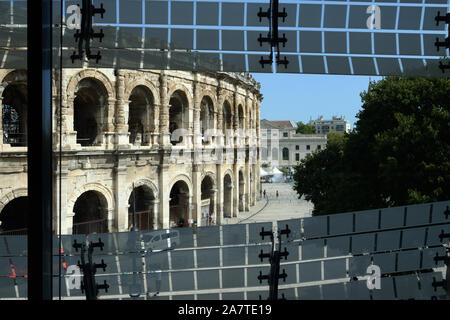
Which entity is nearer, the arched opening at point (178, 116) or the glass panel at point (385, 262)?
the glass panel at point (385, 262)

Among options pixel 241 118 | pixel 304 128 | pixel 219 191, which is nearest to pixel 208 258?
pixel 304 128

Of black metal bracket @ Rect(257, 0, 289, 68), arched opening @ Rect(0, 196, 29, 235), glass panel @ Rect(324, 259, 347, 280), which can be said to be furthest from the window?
black metal bracket @ Rect(257, 0, 289, 68)

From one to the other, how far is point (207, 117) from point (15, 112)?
282 inches

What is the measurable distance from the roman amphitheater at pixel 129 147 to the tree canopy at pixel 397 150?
580cm

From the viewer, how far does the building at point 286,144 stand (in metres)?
17.8

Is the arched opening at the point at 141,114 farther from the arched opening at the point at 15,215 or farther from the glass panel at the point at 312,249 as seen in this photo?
the glass panel at the point at 312,249

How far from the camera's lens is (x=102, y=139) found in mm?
13641

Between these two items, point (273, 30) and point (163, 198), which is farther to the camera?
point (163, 198)

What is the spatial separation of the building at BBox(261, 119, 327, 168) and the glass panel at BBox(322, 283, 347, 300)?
13.1 meters

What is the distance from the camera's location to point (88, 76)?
12.9 meters

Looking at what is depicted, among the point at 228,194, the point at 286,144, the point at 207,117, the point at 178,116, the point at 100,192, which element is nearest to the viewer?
the point at 100,192

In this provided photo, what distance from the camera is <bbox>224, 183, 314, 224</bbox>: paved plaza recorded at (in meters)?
18.8

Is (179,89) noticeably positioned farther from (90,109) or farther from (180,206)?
(180,206)

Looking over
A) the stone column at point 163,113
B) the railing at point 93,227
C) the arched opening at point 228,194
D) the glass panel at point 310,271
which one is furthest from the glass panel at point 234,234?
the arched opening at point 228,194
